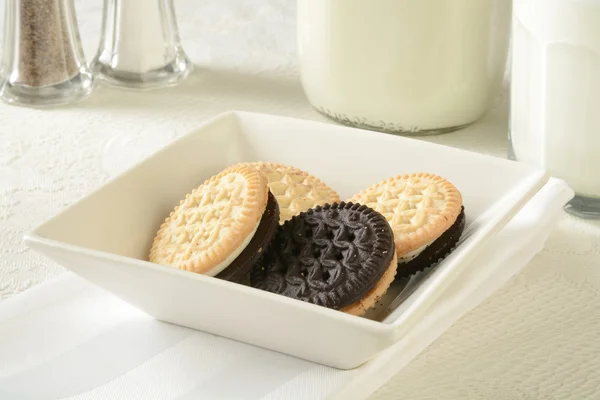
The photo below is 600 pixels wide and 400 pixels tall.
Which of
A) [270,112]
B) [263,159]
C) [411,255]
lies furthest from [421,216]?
[270,112]

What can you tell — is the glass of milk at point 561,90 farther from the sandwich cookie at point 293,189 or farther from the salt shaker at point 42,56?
the salt shaker at point 42,56

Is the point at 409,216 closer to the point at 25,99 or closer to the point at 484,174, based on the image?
the point at 484,174

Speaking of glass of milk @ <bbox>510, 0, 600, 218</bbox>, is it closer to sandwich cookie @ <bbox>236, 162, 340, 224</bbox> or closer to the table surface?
the table surface

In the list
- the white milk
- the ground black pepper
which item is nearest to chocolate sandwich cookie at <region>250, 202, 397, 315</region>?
the white milk

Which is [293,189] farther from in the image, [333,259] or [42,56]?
[42,56]

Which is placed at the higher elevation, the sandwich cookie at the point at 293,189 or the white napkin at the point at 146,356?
the sandwich cookie at the point at 293,189

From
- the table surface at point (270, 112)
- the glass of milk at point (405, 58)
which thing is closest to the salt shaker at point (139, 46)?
the table surface at point (270, 112)

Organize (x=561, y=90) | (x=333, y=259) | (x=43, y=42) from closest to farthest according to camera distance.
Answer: (x=333, y=259), (x=561, y=90), (x=43, y=42)
